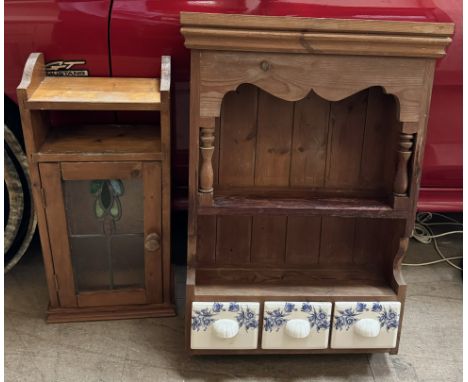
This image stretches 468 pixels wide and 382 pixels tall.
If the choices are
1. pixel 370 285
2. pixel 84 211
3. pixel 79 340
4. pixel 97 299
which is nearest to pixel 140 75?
pixel 84 211

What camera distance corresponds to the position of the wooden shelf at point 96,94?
4.39 ft

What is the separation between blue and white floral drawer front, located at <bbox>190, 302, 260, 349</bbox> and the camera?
138cm

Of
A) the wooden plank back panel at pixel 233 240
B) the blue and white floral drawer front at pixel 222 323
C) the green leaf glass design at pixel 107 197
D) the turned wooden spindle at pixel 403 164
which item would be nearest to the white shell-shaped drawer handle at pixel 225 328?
the blue and white floral drawer front at pixel 222 323

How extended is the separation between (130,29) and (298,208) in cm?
74

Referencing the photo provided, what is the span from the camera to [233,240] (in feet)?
5.15

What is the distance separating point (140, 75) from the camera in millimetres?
1580

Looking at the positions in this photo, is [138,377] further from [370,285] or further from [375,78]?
[375,78]

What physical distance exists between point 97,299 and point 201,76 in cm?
81

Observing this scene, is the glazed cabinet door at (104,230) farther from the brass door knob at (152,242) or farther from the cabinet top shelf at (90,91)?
the cabinet top shelf at (90,91)

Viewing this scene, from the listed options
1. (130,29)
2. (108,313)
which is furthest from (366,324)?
(130,29)

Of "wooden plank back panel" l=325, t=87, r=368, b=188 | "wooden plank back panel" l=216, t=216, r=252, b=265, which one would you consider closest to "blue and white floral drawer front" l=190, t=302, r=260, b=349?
"wooden plank back panel" l=216, t=216, r=252, b=265

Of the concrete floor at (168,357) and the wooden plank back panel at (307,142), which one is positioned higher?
the wooden plank back panel at (307,142)

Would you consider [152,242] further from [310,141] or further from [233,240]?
[310,141]

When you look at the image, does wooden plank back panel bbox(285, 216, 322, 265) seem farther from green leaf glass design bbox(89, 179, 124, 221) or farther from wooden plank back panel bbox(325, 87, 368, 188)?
green leaf glass design bbox(89, 179, 124, 221)
